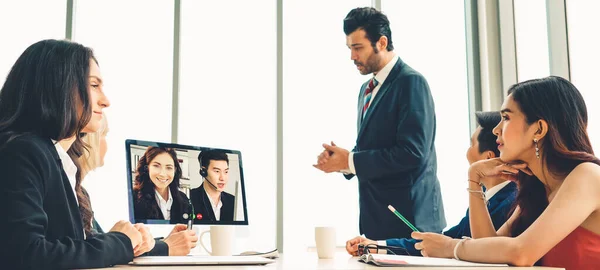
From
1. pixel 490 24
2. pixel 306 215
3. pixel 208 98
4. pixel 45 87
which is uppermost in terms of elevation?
pixel 490 24

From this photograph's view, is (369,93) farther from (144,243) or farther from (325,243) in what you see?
(144,243)

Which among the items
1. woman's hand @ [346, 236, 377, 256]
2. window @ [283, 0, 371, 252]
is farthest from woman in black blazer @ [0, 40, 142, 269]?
window @ [283, 0, 371, 252]

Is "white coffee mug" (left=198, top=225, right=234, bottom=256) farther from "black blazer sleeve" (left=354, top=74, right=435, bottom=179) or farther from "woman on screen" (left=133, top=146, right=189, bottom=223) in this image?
"black blazer sleeve" (left=354, top=74, right=435, bottom=179)

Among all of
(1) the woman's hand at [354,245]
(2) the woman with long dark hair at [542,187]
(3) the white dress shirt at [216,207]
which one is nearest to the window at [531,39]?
(2) the woman with long dark hair at [542,187]

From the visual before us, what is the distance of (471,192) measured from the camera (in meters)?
1.96

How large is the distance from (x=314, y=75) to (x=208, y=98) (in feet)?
2.30

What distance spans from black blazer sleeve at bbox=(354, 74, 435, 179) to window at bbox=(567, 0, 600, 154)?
98cm

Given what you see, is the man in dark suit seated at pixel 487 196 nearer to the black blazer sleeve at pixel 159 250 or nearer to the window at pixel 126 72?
the black blazer sleeve at pixel 159 250

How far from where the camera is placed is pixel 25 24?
3.91 m

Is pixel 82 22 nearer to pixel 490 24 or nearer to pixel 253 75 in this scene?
pixel 253 75

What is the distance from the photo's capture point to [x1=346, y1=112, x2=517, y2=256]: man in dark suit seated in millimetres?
2021

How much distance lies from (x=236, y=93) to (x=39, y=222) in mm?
2673

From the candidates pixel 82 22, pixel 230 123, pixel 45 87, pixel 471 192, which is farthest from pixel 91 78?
pixel 82 22

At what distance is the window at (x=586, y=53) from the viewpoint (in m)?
3.04
